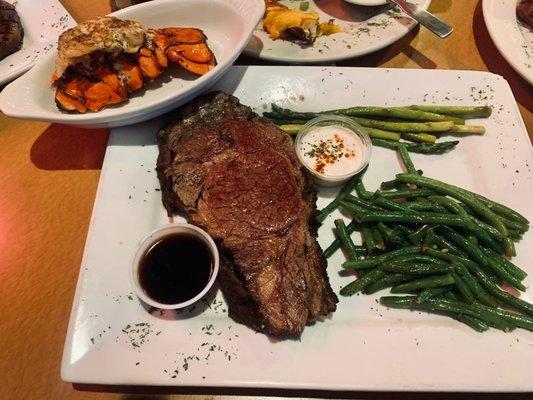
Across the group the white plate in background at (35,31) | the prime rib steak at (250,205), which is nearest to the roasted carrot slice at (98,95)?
the prime rib steak at (250,205)

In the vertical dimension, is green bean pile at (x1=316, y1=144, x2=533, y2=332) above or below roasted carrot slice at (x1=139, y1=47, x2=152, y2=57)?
below

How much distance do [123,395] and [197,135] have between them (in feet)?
6.20

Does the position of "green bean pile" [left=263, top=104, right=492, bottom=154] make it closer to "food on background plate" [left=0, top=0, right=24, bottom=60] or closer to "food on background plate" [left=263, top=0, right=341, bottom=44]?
"food on background plate" [left=263, top=0, right=341, bottom=44]

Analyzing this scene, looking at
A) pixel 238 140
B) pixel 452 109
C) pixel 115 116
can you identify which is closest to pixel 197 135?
pixel 238 140

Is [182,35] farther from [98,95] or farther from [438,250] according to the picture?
[438,250]

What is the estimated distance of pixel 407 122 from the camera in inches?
137

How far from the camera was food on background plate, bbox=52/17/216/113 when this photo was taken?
124 inches

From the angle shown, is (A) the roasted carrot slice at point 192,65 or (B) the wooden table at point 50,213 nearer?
(B) the wooden table at point 50,213

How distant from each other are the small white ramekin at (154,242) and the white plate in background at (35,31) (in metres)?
2.20

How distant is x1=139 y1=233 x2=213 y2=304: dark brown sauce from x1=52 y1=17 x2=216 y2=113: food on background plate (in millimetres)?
1362

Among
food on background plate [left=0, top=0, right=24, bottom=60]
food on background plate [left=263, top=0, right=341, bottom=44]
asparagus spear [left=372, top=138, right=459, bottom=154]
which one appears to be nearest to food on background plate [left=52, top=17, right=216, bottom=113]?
food on background plate [left=263, top=0, right=341, bottom=44]

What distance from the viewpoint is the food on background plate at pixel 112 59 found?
315 cm

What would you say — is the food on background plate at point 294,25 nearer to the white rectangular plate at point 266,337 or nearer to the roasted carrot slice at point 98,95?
the white rectangular plate at point 266,337

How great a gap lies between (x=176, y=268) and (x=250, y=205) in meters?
0.67
